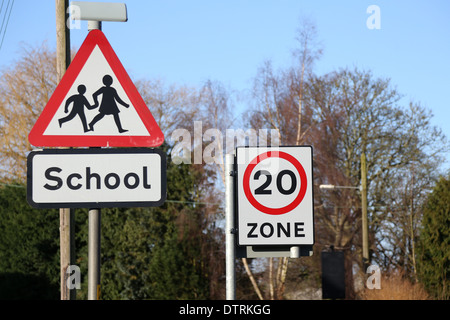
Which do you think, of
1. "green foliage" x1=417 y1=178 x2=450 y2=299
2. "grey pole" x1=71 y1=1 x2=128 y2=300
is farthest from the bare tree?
"grey pole" x1=71 y1=1 x2=128 y2=300

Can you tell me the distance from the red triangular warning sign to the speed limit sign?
523 mm

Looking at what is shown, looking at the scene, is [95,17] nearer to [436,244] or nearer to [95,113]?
[95,113]

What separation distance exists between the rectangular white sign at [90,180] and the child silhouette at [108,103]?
0.15 meters

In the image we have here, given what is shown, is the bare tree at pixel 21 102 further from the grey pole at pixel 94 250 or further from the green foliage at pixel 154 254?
the grey pole at pixel 94 250

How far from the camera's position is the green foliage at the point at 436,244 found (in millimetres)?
24109

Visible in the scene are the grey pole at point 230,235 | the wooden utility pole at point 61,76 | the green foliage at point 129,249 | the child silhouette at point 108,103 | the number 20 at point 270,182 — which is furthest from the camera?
the green foliage at point 129,249

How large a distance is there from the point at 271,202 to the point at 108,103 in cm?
93

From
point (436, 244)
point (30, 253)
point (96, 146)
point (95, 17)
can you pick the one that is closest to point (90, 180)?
point (96, 146)

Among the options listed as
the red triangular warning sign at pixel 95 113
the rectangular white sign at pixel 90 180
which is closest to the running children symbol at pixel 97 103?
the red triangular warning sign at pixel 95 113

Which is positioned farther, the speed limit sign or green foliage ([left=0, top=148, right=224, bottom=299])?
green foliage ([left=0, top=148, right=224, bottom=299])

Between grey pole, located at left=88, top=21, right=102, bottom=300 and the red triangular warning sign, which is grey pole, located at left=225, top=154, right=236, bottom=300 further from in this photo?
grey pole, located at left=88, top=21, right=102, bottom=300

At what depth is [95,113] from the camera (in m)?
3.27

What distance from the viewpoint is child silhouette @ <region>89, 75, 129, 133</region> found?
10.7 ft

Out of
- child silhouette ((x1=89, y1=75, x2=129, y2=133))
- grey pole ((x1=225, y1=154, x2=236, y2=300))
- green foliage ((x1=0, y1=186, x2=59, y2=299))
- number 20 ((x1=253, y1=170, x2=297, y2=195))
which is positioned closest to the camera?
grey pole ((x1=225, y1=154, x2=236, y2=300))
